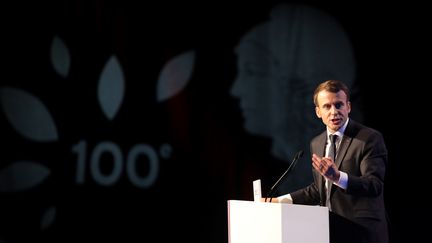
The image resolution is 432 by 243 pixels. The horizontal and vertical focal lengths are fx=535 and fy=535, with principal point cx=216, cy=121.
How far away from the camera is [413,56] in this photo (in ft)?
15.7

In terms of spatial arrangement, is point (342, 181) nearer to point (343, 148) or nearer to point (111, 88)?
point (343, 148)

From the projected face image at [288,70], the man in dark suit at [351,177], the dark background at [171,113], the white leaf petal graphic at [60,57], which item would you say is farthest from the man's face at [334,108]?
the white leaf petal graphic at [60,57]

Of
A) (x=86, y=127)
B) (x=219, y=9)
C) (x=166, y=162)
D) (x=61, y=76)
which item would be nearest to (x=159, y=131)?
(x=166, y=162)

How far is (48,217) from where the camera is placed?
368 cm

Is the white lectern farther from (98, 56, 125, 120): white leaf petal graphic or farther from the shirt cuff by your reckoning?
(98, 56, 125, 120): white leaf petal graphic

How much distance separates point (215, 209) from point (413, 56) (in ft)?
7.39

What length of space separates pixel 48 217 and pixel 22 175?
341 mm

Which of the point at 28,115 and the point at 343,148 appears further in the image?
the point at 28,115

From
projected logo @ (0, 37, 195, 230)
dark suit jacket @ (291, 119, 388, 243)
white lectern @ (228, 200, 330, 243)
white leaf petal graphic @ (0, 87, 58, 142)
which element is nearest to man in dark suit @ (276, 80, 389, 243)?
dark suit jacket @ (291, 119, 388, 243)

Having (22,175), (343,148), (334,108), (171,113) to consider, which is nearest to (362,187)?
(343,148)

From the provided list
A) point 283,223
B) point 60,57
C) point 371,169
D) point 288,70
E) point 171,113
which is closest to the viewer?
point 283,223

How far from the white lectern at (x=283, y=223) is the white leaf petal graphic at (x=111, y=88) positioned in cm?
192

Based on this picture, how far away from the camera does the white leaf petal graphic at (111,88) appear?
3945mm

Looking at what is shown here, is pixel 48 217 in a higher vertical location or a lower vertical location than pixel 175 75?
lower
